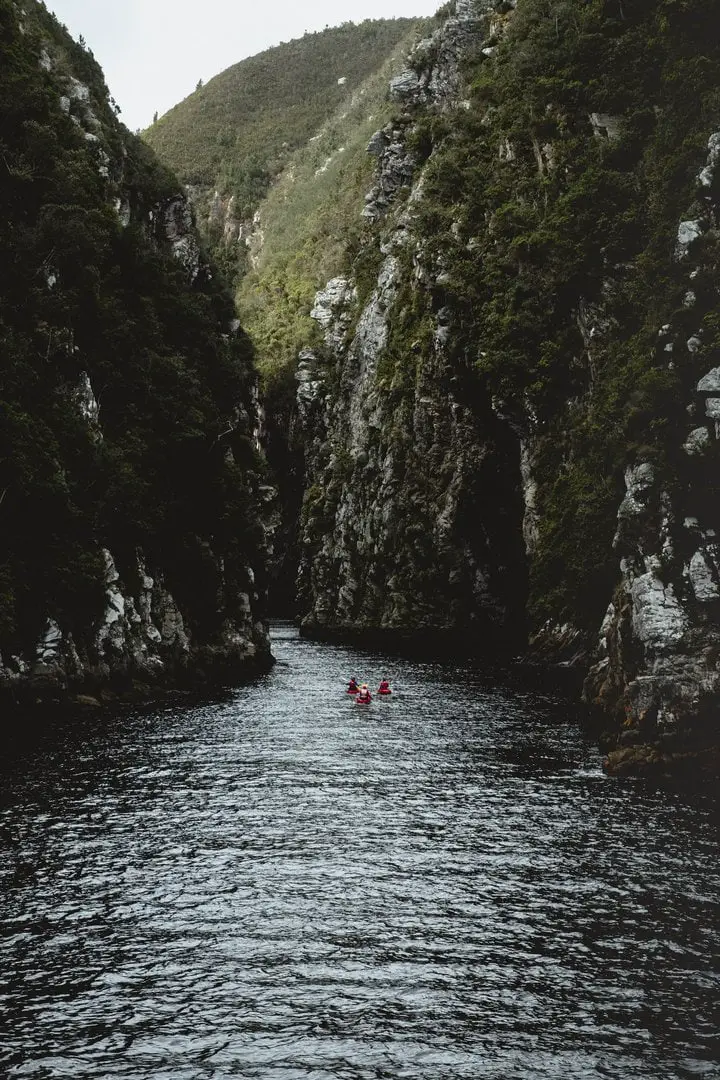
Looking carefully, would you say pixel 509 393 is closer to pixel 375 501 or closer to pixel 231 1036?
pixel 375 501

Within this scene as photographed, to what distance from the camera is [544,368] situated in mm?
69562

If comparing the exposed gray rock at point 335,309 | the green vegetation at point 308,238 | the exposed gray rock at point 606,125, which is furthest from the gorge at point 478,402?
the green vegetation at point 308,238

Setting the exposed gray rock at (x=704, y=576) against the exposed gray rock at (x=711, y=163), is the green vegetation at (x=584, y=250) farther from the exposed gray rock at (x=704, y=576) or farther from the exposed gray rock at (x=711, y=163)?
the exposed gray rock at (x=704, y=576)

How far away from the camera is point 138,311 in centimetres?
7000

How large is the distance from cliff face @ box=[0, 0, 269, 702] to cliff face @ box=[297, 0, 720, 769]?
2429cm

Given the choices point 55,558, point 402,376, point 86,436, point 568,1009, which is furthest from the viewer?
point 402,376

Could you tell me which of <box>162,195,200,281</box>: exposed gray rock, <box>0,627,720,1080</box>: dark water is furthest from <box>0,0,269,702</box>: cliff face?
<box>0,627,720,1080</box>: dark water

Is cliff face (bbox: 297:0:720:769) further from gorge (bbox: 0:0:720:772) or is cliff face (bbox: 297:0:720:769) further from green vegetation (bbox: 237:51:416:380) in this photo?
green vegetation (bbox: 237:51:416:380)

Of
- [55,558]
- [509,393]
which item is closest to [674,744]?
[55,558]

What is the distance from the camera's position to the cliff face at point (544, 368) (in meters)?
39.2

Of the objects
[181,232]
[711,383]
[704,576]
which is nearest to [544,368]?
[711,383]

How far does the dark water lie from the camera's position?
1552 centimetres

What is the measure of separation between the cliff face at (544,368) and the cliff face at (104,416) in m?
24.3

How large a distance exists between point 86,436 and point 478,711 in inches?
1180
